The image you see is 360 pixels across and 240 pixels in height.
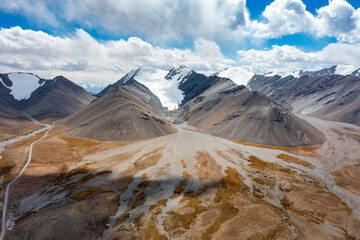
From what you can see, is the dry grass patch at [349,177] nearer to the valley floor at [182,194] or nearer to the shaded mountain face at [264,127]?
the valley floor at [182,194]

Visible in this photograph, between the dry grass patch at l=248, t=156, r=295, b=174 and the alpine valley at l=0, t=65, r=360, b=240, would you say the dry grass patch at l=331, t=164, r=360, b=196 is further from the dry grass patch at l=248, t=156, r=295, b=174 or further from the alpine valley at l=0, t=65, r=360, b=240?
the dry grass patch at l=248, t=156, r=295, b=174

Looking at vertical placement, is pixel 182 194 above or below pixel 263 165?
above

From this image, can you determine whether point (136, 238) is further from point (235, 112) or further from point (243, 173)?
point (235, 112)

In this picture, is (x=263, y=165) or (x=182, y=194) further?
(x=263, y=165)

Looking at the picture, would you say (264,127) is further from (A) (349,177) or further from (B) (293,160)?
(A) (349,177)

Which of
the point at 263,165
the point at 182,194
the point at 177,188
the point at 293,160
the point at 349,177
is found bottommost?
the point at 349,177

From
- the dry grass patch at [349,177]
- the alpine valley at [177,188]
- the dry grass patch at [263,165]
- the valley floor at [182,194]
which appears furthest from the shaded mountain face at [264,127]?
the dry grass patch at [263,165]

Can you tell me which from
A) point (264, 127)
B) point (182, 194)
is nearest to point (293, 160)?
point (264, 127)

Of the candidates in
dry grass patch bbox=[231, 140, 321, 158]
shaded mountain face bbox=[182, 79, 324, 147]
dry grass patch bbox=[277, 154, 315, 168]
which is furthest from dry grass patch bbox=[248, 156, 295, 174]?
shaded mountain face bbox=[182, 79, 324, 147]

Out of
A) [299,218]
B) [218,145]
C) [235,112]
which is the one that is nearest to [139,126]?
[218,145]
